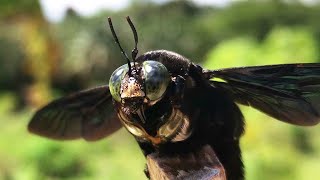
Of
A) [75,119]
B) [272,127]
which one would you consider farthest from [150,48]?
[272,127]

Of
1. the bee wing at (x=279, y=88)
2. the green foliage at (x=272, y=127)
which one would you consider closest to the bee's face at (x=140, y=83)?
the bee wing at (x=279, y=88)

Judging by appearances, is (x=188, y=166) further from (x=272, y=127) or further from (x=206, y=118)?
(x=272, y=127)

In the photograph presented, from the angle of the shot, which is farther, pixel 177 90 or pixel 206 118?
pixel 206 118

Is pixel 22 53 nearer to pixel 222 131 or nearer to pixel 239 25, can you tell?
pixel 239 25

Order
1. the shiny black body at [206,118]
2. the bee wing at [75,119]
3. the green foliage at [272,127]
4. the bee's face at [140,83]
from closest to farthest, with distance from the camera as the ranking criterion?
the bee's face at [140,83]
the shiny black body at [206,118]
the bee wing at [75,119]
the green foliage at [272,127]

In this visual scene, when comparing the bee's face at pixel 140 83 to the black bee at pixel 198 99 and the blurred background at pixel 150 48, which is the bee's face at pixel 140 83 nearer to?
the black bee at pixel 198 99

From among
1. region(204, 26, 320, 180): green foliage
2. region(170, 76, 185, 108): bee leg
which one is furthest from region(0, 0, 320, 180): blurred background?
region(170, 76, 185, 108): bee leg

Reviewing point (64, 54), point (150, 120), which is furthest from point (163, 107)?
point (64, 54)
